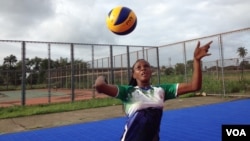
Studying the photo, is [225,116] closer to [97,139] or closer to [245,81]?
[97,139]

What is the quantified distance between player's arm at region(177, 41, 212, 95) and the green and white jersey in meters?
0.21

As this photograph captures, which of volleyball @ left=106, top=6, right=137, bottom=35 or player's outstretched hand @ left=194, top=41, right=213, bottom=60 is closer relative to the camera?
player's outstretched hand @ left=194, top=41, right=213, bottom=60

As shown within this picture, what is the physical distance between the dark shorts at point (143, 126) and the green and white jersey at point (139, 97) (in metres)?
0.05

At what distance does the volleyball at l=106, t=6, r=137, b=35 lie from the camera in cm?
430

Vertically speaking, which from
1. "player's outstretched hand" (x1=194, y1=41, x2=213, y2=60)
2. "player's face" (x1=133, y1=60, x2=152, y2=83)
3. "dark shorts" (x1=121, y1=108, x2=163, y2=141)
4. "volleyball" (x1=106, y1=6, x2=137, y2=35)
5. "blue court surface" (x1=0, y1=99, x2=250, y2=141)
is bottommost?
"blue court surface" (x1=0, y1=99, x2=250, y2=141)

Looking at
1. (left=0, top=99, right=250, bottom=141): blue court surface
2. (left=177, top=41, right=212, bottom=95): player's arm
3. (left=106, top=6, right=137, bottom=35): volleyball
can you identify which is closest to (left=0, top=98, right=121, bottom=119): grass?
(left=0, top=99, right=250, bottom=141): blue court surface

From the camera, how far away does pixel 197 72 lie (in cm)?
303

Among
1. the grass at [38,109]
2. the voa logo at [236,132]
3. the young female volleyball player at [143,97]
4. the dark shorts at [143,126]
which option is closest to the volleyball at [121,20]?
the young female volleyball player at [143,97]

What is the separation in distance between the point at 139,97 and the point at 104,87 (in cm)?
36

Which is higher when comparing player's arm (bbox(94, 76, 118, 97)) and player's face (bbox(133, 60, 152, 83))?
player's face (bbox(133, 60, 152, 83))

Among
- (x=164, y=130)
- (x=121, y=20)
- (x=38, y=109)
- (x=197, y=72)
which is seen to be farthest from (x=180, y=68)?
(x=197, y=72)

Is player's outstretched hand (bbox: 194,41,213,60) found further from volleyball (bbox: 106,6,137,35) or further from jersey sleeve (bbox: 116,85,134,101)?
volleyball (bbox: 106,6,137,35)

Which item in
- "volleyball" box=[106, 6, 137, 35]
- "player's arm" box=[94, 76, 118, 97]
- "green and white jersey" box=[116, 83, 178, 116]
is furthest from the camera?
"volleyball" box=[106, 6, 137, 35]

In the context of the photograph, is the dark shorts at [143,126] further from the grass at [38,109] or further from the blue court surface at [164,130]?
the grass at [38,109]
